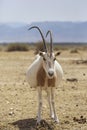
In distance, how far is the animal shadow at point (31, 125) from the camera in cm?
1213

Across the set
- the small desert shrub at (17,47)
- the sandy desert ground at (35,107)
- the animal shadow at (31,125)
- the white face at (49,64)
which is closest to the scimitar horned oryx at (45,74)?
the white face at (49,64)

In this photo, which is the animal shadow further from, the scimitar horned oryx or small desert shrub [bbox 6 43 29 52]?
small desert shrub [bbox 6 43 29 52]

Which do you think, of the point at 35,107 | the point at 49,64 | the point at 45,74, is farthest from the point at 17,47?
the point at 49,64

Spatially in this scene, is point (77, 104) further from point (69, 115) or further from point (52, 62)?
Answer: point (52, 62)

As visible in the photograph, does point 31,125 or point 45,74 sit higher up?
point 45,74

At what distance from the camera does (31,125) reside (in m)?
12.5

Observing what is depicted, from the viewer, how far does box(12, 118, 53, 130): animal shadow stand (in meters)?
12.1

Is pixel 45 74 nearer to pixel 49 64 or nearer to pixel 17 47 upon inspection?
pixel 49 64

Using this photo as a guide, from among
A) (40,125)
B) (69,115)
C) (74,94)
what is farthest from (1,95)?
(40,125)

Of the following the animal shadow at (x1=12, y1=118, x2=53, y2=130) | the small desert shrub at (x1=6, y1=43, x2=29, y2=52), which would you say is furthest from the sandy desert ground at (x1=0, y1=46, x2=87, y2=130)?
the small desert shrub at (x1=6, y1=43, x2=29, y2=52)

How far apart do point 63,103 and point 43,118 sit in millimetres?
2832

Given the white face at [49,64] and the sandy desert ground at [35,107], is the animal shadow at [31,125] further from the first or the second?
the white face at [49,64]

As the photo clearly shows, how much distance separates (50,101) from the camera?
13.0 m

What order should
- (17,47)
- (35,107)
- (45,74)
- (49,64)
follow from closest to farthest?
(49,64) < (45,74) < (35,107) < (17,47)
